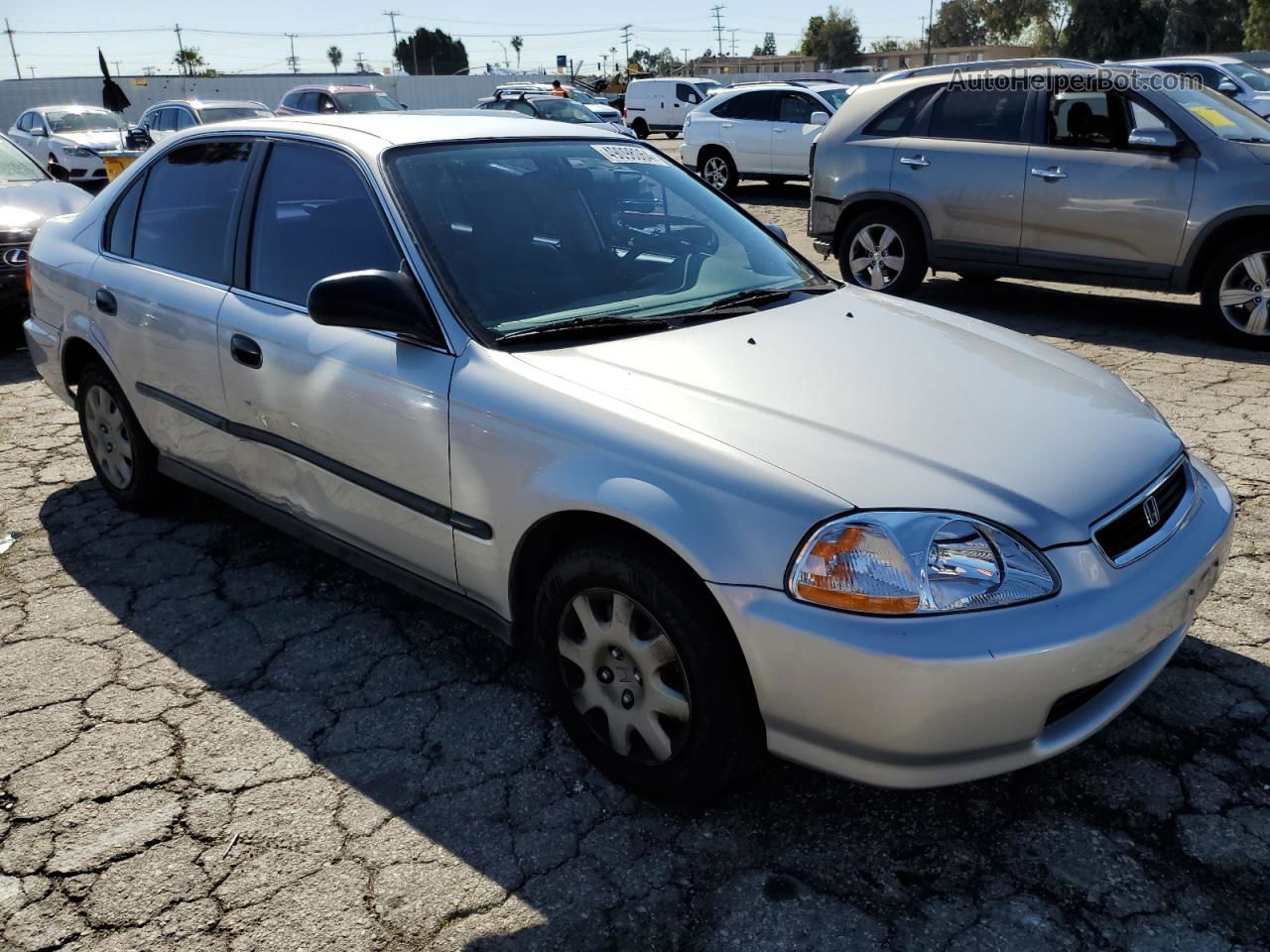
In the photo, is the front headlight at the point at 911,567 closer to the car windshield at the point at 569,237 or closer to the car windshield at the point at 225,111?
Answer: the car windshield at the point at 569,237

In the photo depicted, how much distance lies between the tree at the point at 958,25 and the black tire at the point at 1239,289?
9369 cm

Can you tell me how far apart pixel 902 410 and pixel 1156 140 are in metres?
5.45

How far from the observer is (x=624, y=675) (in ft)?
→ 8.27

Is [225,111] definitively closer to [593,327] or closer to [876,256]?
[876,256]

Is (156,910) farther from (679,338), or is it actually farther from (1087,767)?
(1087,767)

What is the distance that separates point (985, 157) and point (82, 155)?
1500cm

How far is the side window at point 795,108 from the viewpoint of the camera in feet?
48.2

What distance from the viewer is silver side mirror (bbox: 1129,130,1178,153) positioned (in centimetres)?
671

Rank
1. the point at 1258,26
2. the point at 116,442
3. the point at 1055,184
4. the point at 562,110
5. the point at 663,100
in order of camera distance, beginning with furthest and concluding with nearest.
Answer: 1. the point at 1258,26
2. the point at 663,100
3. the point at 562,110
4. the point at 1055,184
5. the point at 116,442

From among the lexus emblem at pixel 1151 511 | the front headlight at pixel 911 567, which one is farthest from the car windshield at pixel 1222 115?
the front headlight at pixel 911 567

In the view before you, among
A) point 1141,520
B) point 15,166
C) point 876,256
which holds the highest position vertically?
point 15,166

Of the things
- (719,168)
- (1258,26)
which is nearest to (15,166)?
(719,168)

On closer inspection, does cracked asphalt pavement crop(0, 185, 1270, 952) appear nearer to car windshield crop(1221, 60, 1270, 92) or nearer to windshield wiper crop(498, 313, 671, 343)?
windshield wiper crop(498, 313, 671, 343)

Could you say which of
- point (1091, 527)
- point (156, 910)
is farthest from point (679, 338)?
point (156, 910)
